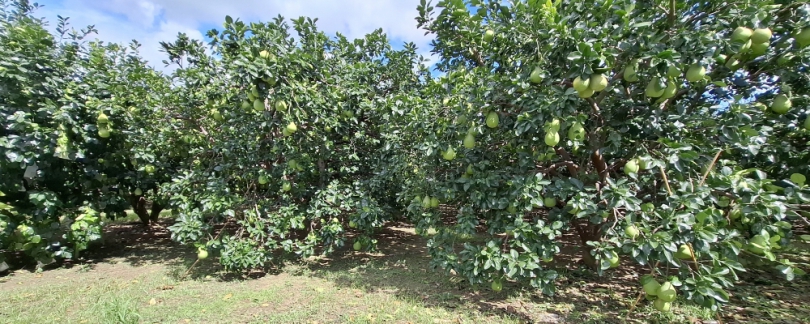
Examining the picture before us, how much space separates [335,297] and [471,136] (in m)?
2.04

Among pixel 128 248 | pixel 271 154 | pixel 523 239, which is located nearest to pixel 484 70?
pixel 523 239

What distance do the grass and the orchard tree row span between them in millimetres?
310

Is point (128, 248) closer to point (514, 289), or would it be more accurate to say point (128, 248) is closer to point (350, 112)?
point (350, 112)

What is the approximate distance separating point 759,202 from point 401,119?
2.79 metres

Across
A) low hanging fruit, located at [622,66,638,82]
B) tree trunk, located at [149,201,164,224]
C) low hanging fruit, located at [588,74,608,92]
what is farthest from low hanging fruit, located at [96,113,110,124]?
low hanging fruit, located at [622,66,638,82]

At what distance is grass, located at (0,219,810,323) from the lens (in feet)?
9.61

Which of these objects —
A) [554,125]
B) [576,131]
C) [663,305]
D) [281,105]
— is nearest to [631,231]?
[663,305]

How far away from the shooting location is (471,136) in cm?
278

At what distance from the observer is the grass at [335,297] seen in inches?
115

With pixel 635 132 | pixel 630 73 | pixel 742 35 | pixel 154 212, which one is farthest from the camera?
pixel 154 212

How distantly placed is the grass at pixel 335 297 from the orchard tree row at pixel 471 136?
310mm

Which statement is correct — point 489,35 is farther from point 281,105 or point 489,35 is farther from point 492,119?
point 281,105

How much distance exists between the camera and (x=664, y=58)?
79.9 inches

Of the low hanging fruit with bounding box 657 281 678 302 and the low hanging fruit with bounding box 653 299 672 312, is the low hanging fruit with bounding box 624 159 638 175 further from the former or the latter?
the low hanging fruit with bounding box 653 299 672 312
